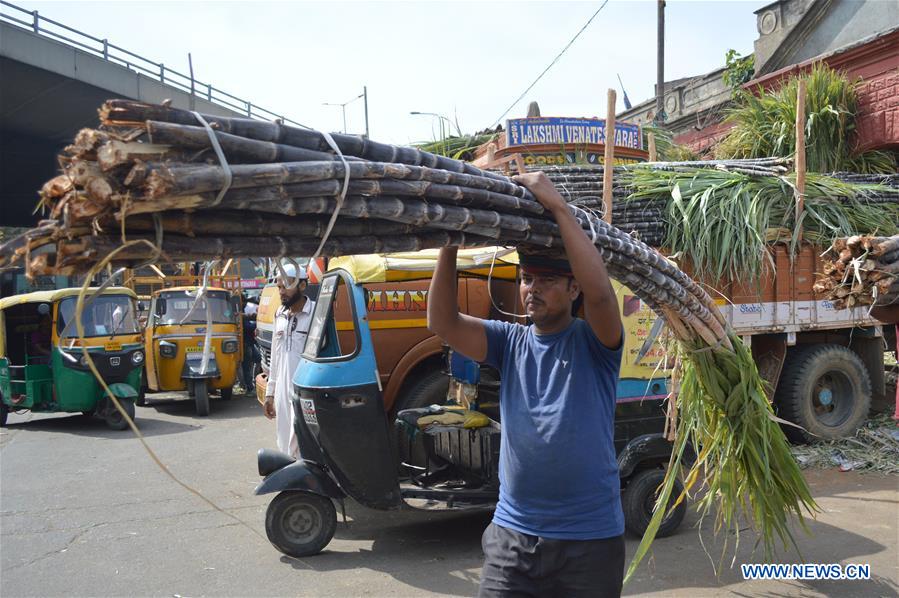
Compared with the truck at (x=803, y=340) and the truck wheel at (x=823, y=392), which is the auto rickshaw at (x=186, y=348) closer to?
the truck at (x=803, y=340)

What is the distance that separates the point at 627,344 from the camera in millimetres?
5781

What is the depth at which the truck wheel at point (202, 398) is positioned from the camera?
463 inches

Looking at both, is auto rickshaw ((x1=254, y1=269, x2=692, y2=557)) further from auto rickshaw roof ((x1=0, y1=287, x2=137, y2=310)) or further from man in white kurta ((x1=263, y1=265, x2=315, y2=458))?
auto rickshaw roof ((x1=0, y1=287, x2=137, y2=310))

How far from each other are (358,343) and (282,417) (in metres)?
1.56

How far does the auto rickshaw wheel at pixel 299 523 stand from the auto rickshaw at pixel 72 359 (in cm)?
568

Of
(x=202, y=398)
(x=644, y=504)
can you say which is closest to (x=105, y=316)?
(x=202, y=398)

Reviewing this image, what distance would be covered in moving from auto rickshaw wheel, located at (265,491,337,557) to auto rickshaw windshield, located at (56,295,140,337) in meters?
6.97

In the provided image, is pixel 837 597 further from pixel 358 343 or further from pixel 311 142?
pixel 311 142

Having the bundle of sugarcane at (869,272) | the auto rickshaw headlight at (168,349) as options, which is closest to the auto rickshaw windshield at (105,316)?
the auto rickshaw headlight at (168,349)

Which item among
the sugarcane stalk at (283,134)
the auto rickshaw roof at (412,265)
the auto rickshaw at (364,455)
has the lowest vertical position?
the auto rickshaw at (364,455)

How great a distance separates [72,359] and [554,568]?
9611mm

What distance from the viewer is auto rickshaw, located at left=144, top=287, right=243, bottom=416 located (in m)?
12.0

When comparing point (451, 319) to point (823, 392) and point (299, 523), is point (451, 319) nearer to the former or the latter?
point (299, 523)
